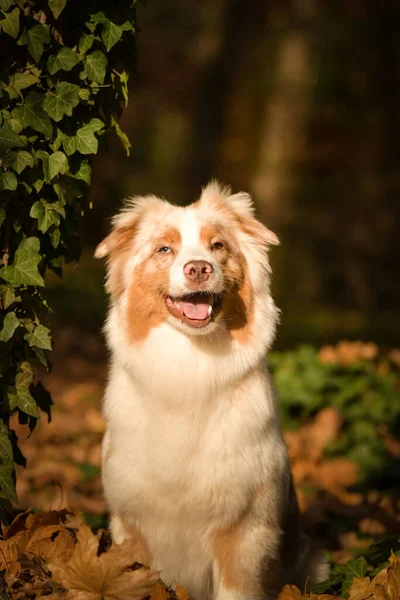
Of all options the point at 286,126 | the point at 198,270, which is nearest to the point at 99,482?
the point at 198,270

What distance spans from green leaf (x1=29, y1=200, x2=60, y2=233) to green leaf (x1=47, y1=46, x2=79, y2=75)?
598mm

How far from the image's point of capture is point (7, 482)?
3.48 metres

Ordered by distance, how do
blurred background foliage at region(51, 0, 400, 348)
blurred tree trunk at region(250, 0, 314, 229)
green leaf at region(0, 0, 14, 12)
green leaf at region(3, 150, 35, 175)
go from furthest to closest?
blurred background foliage at region(51, 0, 400, 348) → blurred tree trunk at region(250, 0, 314, 229) → green leaf at region(3, 150, 35, 175) → green leaf at region(0, 0, 14, 12)

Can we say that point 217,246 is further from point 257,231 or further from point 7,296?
point 7,296

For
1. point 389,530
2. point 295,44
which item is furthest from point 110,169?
point 389,530

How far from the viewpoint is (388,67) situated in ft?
55.0

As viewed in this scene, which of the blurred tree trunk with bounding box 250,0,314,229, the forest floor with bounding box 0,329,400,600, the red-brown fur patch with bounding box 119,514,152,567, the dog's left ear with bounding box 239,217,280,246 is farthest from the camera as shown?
the blurred tree trunk with bounding box 250,0,314,229

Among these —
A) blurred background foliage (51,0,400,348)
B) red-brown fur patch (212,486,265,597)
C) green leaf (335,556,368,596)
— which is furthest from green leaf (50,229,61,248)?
blurred background foliage (51,0,400,348)

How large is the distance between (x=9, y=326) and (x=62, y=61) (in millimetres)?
1229

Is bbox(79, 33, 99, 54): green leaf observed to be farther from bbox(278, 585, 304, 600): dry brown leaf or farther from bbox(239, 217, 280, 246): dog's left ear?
bbox(278, 585, 304, 600): dry brown leaf

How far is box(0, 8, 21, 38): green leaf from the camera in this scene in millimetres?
3146

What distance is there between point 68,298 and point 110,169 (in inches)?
339

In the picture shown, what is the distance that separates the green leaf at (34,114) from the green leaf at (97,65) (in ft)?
0.82

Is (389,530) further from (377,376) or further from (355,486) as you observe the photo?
(377,376)
